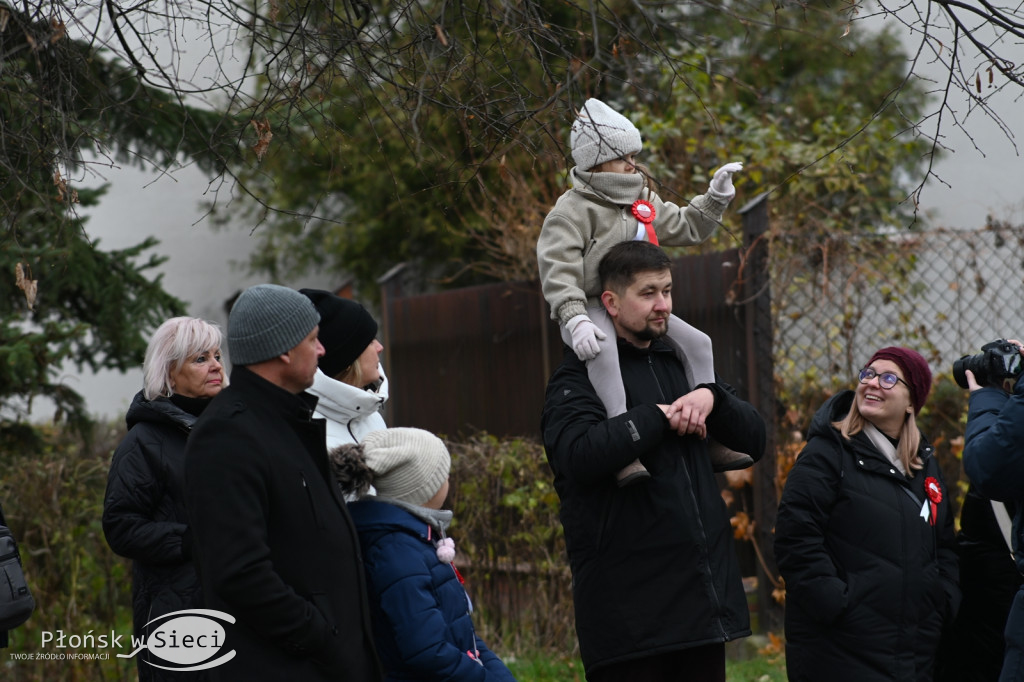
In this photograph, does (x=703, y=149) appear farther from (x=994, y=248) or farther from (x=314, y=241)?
(x=314, y=241)

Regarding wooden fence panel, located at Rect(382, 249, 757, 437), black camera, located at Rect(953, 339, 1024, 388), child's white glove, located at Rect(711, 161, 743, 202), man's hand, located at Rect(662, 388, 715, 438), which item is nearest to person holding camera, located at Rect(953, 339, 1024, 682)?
black camera, located at Rect(953, 339, 1024, 388)

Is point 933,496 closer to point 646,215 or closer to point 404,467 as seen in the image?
point 646,215

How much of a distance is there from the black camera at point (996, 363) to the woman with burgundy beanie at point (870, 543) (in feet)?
0.64

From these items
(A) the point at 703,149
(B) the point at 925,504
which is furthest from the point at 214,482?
(A) the point at 703,149

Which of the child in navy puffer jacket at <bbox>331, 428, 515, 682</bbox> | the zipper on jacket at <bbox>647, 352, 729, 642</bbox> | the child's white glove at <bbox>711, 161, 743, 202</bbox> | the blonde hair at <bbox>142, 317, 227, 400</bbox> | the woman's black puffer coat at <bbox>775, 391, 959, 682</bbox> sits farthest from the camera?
the blonde hair at <bbox>142, 317, 227, 400</bbox>

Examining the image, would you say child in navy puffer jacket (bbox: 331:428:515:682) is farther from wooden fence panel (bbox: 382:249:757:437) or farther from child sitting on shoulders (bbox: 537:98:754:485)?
wooden fence panel (bbox: 382:249:757:437)

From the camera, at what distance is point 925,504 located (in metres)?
3.77

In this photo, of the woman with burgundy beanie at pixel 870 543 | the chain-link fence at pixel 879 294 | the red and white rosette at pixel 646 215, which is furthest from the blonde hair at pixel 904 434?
the chain-link fence at pixel 879 294

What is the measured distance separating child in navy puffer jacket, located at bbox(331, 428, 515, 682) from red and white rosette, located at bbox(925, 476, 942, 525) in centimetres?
166

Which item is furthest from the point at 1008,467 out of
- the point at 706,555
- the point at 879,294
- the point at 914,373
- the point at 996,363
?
the point at 879,294

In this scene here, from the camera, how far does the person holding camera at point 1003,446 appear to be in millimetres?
3365

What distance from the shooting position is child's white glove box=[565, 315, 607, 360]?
331cm

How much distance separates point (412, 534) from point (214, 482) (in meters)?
0.65

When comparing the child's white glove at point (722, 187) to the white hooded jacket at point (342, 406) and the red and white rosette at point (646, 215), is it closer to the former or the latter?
the red and white rosette at point (646, 215)
